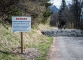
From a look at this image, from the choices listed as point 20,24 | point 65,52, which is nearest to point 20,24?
point 20,24

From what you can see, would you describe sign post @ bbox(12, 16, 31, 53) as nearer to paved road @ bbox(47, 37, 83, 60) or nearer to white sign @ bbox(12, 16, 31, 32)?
white sign @ bbox(12, 16, 31, 32)

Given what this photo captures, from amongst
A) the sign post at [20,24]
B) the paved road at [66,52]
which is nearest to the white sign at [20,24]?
the sign post at [20,24]

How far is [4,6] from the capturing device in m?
14.9

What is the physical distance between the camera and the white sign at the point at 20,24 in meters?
11.8

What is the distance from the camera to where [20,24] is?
11.9 metres

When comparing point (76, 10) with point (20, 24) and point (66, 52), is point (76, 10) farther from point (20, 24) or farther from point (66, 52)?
point (20, 24)

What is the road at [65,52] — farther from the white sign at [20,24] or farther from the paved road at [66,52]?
the white sign at [20,24]

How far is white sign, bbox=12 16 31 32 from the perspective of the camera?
11773 mm

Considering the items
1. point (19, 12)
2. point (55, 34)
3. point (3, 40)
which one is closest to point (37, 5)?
point (19, 12)

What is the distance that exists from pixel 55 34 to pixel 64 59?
68.3 ft

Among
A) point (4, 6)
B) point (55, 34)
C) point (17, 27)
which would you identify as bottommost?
point (55, 34)

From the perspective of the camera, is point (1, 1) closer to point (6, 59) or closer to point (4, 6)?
point (4, 6)

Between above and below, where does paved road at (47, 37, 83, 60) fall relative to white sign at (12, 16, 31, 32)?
below

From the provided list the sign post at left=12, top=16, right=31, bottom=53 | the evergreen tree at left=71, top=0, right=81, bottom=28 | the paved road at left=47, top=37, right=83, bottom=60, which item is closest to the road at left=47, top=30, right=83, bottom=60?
the paved road at left=47, top=37, right=83, bottom=60
